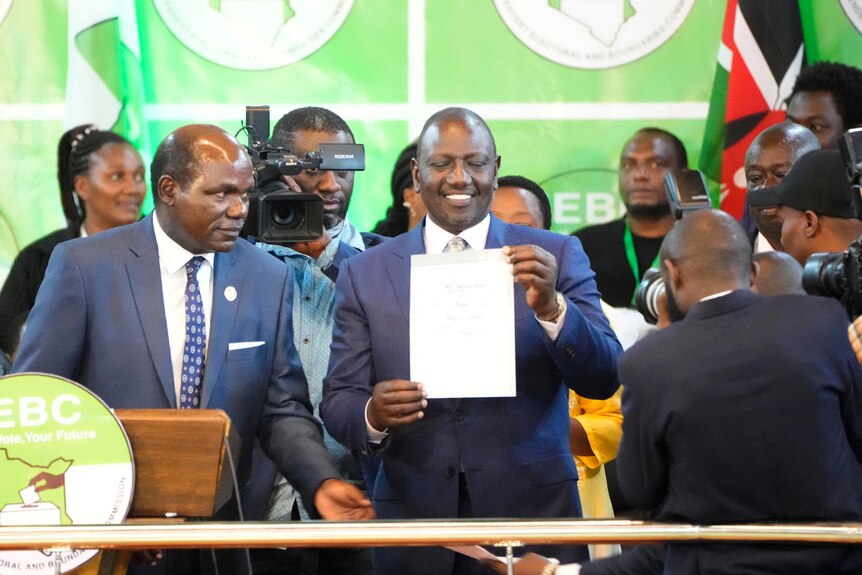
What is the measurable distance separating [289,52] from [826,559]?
444 centimetres

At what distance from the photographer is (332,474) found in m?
3.47

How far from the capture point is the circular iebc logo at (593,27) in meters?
6.48

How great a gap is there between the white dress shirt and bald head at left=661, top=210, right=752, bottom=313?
1337mm

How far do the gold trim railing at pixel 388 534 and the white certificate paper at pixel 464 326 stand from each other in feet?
2.29

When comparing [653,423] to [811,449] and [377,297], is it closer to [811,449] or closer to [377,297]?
[811,449]

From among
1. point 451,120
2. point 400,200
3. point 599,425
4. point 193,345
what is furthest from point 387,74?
point 193,345

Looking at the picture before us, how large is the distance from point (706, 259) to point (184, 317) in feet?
4.87

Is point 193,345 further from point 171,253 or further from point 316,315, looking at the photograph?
point 316,315

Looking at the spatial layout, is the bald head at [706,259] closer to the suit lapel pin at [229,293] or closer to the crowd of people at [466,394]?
the crowd of people at [466,394]

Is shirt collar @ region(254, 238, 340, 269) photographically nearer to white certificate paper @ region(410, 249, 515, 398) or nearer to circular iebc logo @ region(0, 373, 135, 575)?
white certificate paper @ region(410, 249, 515, 398)

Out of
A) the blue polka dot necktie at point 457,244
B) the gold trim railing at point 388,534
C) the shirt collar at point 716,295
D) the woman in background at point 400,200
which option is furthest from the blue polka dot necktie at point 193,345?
the woman in background at point 400,200

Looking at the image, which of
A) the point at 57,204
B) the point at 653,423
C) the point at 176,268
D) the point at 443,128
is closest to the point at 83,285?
the point at 176,268

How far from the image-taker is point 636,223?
6137 mm

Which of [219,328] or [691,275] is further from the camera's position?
[219,328]
